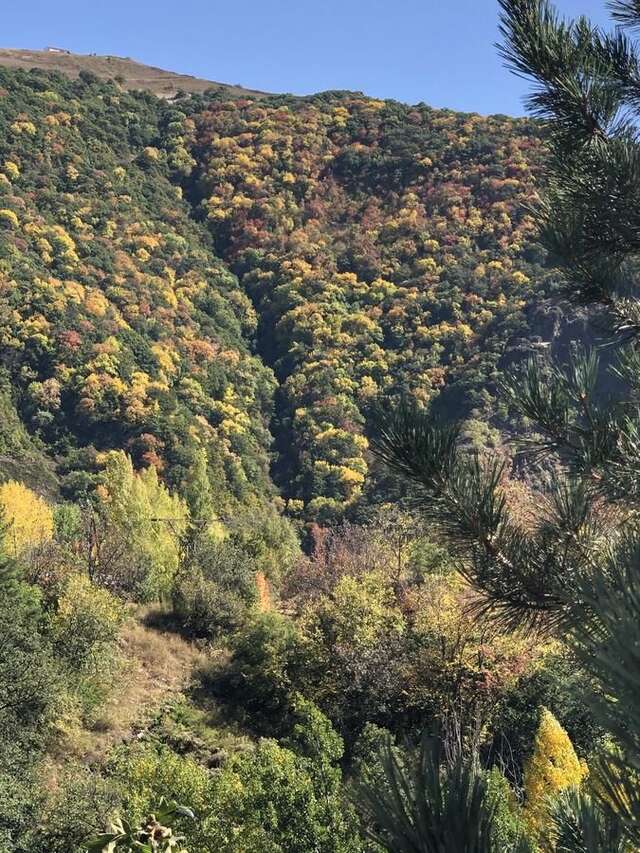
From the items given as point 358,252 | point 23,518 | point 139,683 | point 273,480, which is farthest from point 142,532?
point 358,252

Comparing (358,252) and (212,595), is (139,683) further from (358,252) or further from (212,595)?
→ (358,252)

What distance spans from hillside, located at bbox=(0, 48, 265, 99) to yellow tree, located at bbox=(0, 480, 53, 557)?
63.0 m

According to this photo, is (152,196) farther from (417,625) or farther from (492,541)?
(492,541)

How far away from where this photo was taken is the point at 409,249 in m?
57.8

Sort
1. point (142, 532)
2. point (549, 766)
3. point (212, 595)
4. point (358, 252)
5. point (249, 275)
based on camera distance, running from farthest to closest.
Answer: point (358, 252) → point (249, 275) → point (142, 532) → point (212, 595) → point (549, 766)

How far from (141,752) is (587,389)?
48.7 ft

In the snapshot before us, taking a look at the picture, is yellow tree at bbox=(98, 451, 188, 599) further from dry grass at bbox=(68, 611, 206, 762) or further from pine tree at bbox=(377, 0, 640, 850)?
pine tree at bbox=(377, 0, 640, 850)

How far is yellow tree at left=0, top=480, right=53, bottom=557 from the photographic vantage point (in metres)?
23.7

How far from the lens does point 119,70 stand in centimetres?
8775

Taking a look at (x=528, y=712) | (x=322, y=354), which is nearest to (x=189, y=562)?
(x=528, y=712)

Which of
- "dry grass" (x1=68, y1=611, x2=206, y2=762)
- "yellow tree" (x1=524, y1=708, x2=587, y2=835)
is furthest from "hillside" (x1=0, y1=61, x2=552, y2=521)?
"yellow tree" (x1=524, y1=708, x2=587, y2=835)

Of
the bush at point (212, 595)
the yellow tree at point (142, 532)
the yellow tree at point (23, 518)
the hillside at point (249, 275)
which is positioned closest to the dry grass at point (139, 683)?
the bush at point (212, 595)

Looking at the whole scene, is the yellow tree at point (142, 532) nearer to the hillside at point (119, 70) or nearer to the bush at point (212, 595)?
the bush at point (212, 595)

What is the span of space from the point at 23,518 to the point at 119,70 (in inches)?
3091
